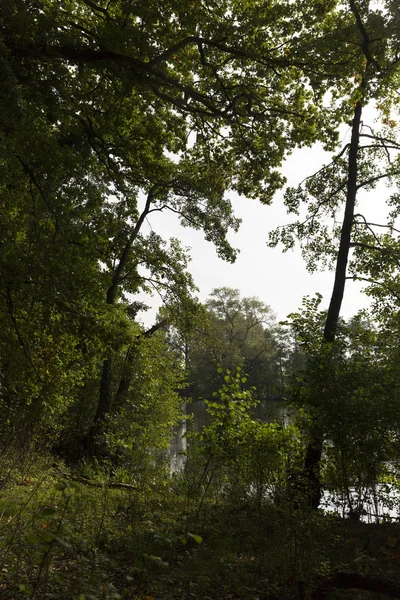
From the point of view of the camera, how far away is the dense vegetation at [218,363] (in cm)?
542

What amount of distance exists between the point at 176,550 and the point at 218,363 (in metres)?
3.47

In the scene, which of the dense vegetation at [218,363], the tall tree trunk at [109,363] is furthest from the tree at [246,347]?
the dense vegetation at [218,363]

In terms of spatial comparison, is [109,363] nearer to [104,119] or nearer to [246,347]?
[104,119]

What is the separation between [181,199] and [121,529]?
12.2 m

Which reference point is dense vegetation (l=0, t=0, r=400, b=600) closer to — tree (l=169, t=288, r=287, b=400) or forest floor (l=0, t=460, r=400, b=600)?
forest floor (l=0, t=460, r=400, b=600)

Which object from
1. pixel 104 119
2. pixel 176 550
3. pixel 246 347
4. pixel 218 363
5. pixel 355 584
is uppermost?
pixel 246 347

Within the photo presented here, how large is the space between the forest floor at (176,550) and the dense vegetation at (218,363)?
0.04m

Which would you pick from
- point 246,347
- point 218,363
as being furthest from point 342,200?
point 246,347

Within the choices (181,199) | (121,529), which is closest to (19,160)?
(121,529)

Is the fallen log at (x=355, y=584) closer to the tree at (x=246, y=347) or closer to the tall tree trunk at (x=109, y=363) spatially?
the tall tree trunk at (x=109, y=363)

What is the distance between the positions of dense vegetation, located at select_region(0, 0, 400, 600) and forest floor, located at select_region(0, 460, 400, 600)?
0.04 meters

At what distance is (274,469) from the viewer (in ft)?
25.8

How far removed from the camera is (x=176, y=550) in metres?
6.27

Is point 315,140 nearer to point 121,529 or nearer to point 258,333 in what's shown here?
point 121,529
